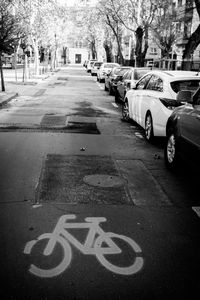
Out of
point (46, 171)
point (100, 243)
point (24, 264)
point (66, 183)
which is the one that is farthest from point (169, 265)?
point (46, 171)

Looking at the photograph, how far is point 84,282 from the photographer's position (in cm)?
330

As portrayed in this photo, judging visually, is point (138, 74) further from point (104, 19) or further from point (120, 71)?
point (104, 19)

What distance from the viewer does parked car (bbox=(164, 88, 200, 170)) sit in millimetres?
5480

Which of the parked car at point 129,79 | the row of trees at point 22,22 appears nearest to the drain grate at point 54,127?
the parked car at point 129,79

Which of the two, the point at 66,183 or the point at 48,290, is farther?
the point at 66,183

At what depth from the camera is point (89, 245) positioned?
13.1 feet

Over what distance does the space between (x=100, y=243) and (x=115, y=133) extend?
6.55m

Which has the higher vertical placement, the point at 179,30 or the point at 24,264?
the point at 179,30

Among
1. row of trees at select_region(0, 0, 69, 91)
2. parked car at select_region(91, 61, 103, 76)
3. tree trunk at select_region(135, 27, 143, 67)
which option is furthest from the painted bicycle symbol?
parked car at select_region(91, 61, 103, 76)

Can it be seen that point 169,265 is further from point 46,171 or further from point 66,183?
point 46,171

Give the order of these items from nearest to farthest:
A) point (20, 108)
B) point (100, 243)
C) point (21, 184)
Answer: point (100, 243) < point (21, 184) < point (20, 108)

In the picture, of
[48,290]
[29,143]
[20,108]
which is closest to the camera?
[48,290]

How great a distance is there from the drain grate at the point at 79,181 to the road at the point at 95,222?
15 mm

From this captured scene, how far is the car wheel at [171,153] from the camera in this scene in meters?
6.68
